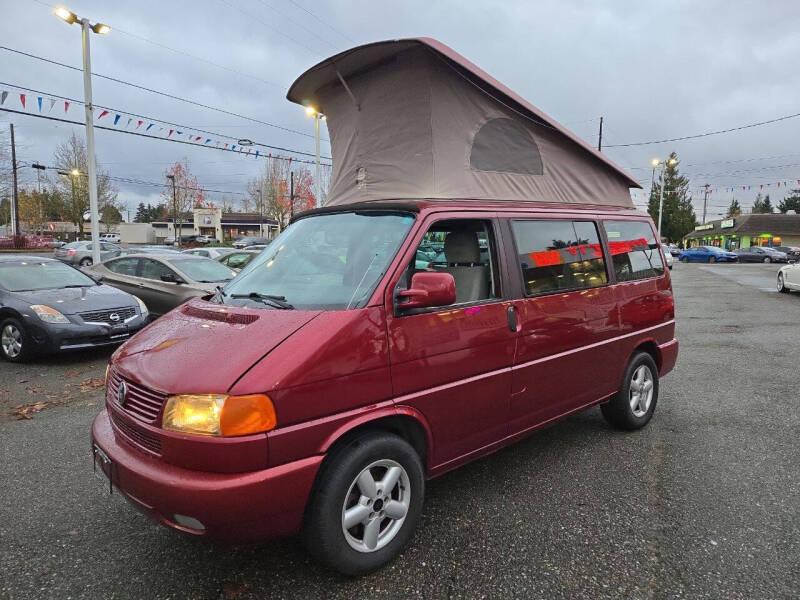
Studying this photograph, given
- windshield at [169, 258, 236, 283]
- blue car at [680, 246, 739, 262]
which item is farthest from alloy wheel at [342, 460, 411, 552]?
blue car at [680, 246, 739, 262]

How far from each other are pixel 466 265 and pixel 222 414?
1.73 meters

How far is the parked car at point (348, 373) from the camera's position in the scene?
224cm

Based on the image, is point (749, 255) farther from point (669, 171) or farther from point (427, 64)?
point (427, 64)

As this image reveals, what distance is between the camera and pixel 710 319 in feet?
37.9

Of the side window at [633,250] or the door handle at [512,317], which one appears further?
the side window at [633,250]

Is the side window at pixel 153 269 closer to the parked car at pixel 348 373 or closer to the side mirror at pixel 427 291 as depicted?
the parked car at pixel 348 373

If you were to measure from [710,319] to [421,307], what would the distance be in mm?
11155

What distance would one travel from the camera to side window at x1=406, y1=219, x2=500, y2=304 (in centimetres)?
313

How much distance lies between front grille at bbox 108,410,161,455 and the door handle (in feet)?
6.72

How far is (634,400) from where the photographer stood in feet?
15.0

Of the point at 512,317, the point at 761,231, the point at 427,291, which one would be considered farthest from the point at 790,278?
the point at 761,231

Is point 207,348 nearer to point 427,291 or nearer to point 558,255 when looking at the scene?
point 427,291

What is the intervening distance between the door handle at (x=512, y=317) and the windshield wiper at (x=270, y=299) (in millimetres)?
1346

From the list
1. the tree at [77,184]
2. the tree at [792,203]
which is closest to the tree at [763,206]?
the tree at [792,203]
